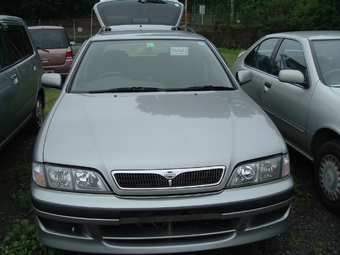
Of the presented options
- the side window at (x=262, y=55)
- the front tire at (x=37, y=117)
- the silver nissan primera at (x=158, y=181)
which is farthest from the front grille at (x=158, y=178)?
the front tire at (x=37, y=117)

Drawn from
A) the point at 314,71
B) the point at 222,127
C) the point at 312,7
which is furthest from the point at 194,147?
the point at 312,7

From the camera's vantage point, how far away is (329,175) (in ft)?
11.4

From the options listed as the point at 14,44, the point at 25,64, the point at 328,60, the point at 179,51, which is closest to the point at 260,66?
the point at 328,60

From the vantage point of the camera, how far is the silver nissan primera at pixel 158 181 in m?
2.37

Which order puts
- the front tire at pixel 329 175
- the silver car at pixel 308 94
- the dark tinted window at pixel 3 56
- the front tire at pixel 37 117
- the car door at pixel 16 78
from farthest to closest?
the front tire at pixel 37 117, the dark tinted window at pixel 3 56, the car door at pixel 16 78, the silver car at pixel 308 94, the front tire at pixel 329 175

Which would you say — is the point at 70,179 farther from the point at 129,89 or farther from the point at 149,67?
the point at 149,67

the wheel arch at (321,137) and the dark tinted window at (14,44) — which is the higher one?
the dark tinted window at (14,44)

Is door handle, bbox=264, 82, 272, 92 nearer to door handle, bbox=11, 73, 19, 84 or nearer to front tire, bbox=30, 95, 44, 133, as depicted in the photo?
door handle, bbox=11, 73, 19, 84

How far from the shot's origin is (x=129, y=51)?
393 cm

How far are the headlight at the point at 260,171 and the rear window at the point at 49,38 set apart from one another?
8955mm

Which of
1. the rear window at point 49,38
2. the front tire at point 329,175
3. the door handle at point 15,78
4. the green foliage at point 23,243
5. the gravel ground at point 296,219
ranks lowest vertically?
the gravel ground at point 296,219

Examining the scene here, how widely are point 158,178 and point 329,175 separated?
71.9 inches

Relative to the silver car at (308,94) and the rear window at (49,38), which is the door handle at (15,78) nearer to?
the silver car at (308,94)

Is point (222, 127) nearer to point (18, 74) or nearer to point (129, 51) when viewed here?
point (129, 51)
